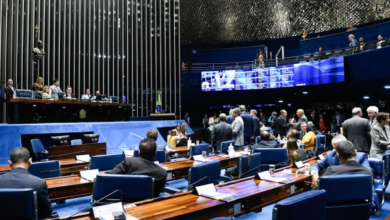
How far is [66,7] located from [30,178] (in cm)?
1359

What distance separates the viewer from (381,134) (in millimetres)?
4348

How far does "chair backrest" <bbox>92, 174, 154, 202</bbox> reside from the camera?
7.79 feet

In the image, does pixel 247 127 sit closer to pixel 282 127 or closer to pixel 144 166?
pixel 282 127

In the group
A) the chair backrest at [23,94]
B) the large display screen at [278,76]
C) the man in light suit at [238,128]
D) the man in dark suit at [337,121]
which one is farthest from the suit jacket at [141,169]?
the man in dark suit at [337,121]

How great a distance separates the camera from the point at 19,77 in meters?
12.1

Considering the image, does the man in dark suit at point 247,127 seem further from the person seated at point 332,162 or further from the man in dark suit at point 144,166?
the man in dark suit at point 144,166

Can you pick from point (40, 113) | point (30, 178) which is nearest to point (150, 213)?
point (30, 178)

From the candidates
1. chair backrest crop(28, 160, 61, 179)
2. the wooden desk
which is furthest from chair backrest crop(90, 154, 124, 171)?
the wooden desk

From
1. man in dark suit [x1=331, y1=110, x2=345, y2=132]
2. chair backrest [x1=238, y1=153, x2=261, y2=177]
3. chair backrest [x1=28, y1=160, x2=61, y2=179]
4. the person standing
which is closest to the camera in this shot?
chair backrest [x1=28, y1=160, x2=61, y2=179]

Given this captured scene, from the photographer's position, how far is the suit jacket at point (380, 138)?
4.32 meters

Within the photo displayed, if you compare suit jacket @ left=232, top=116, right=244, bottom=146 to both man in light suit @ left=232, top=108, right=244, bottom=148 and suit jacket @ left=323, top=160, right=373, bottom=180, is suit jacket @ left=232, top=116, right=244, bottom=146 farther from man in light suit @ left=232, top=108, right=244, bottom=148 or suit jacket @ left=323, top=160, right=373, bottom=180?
suit jacket @ left=323, top=160, right=373, bottom=180

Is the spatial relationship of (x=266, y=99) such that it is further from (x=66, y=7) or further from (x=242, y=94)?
(x=66, y=7)

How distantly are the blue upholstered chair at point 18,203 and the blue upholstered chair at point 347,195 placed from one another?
78.9 inches

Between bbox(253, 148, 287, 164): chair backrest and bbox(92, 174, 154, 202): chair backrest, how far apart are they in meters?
2.18
